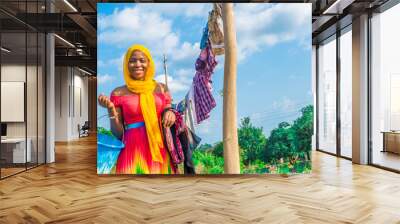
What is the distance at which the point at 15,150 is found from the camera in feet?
23.1

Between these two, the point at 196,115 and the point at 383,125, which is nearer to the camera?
the point at 196,115

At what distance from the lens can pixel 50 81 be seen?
8.53 meters

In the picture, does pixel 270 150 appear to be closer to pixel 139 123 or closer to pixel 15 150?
pixel 139 123

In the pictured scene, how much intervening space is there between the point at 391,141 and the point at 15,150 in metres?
7.07

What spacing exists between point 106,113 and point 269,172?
2.95 m

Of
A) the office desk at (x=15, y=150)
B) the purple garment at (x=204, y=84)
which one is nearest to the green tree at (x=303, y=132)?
the purple garment at (x=204, y=84)

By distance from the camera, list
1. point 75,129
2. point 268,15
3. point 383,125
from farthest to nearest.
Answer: point 75,129 < point 383,125 < point 268,15

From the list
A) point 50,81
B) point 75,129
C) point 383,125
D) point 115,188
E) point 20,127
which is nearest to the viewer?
point 115,188

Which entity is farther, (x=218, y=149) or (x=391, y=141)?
(x=391, y=141)

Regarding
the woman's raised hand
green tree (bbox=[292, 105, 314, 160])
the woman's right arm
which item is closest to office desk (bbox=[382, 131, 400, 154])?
green tree (bbox=[292, 105, 314, 160])

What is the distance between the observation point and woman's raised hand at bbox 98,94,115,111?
6.54 meters

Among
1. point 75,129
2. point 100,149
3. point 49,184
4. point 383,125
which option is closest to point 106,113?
point 100,149

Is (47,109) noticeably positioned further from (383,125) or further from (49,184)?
(383,125)

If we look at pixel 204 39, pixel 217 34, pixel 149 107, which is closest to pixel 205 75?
pixel 204 39
